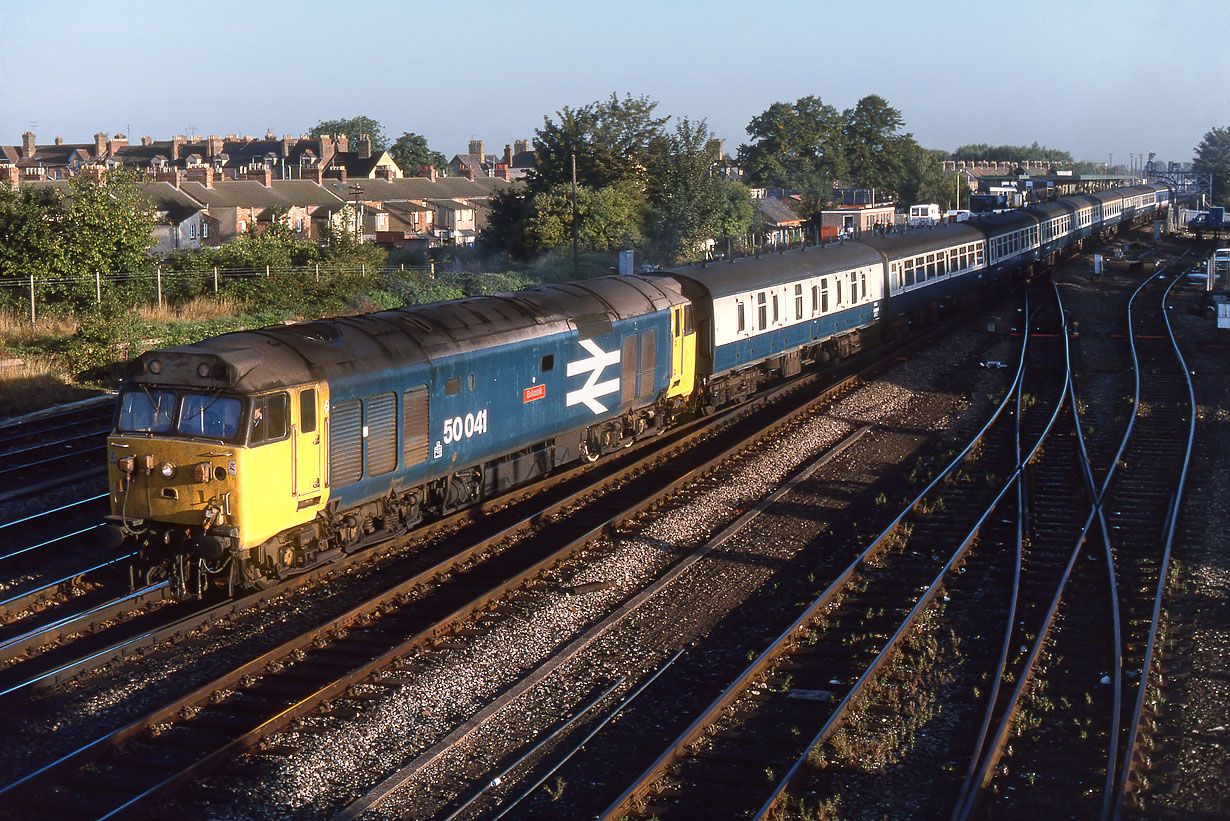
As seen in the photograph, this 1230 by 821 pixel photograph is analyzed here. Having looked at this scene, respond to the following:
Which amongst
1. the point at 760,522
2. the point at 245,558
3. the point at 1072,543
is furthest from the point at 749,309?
the point at 245,558

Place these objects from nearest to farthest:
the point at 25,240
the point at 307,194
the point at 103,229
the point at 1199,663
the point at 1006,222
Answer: the point at 1199,663 < the point at 25,240 < the point at 103,229 < the point at 1006,222 < the point at 307,194

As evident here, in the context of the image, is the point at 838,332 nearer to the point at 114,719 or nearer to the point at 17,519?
the point at 17,519

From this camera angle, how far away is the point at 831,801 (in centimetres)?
842

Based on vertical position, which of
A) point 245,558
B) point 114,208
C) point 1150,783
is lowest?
point 1150,783

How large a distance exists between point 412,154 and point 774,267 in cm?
11346

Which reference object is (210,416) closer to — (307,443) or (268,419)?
(268,419)

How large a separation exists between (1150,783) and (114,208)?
31.2 m

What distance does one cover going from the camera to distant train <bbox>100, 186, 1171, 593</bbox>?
38.4ft

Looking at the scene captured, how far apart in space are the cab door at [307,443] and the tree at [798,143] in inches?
3266

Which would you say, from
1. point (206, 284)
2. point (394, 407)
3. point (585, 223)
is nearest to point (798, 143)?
point (585, 223)

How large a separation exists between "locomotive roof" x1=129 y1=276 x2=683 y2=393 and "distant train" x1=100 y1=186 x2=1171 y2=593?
0.02 meters

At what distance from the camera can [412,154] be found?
13188 cm

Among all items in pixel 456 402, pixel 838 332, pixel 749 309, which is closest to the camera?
pixel 456 402

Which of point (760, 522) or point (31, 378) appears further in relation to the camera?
point (31, 378)
